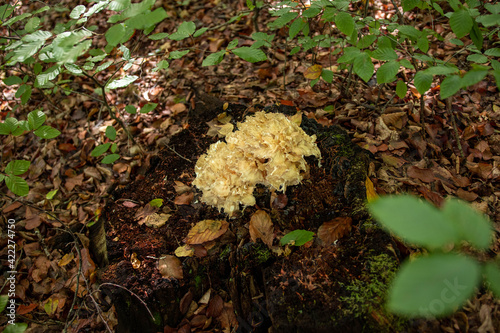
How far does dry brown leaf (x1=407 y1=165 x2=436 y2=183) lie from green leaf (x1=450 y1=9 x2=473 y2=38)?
4.04 feet

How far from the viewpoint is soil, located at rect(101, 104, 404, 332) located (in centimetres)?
176

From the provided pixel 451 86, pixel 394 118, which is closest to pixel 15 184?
pixel 451 86

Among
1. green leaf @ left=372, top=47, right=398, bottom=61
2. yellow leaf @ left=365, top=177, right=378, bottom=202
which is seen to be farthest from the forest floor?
green leaf @ left=372, top=47, right=398, bottom=61

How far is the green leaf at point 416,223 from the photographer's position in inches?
28.6

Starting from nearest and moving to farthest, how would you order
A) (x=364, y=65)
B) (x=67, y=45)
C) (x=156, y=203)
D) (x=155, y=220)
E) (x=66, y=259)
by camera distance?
(x=67, y=45)
(x=364, y=65)
(x=155, y=220)
(x=156, y=203)
(x=66, y=259)

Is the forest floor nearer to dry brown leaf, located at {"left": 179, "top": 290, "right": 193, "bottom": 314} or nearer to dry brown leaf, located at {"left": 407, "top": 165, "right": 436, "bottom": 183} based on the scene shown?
dry brown leaf, located at {"left": 407, "top": 165, "right": 436, "bottom": 183}

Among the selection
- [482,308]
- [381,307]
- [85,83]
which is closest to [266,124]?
[381,307]

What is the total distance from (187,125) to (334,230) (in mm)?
2058

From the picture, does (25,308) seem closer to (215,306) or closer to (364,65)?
(215,306)

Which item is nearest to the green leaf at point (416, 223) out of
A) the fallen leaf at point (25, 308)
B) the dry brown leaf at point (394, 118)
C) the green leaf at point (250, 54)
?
the green leaf at point (250, 54)

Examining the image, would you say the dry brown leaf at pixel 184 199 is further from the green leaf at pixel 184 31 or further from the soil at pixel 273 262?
the green leaf at pixel 184 31

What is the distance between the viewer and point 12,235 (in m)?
3.36

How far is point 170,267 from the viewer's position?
2.23m

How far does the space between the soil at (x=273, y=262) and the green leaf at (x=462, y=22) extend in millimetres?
1070
